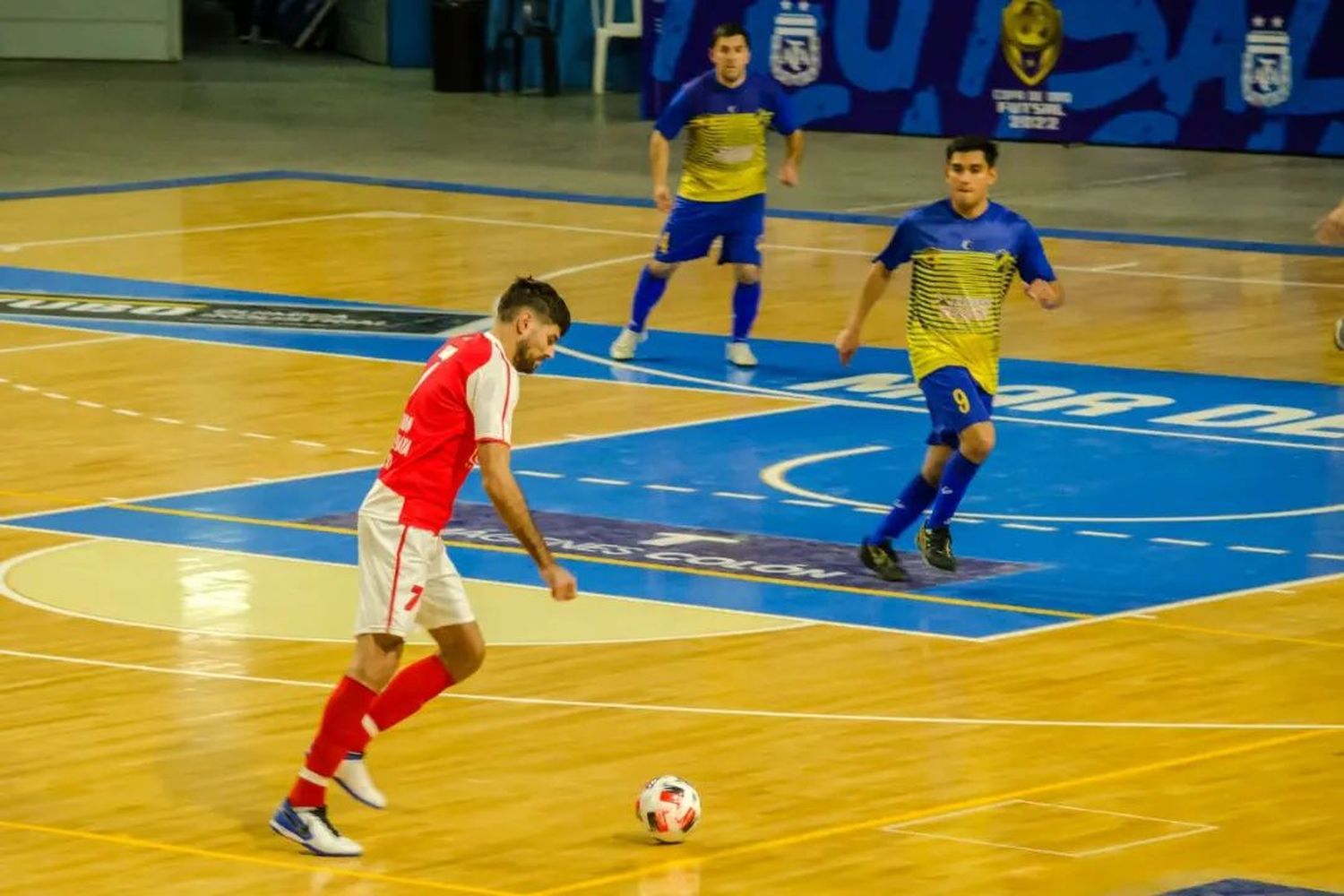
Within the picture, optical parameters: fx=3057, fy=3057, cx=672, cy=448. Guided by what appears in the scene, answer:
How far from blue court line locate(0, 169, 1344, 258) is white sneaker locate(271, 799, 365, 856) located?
60.0ft

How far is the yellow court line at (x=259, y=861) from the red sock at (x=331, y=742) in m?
0.22

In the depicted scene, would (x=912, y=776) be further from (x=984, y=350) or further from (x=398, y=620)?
(x=984, y=350)

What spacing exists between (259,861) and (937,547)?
5.38 m

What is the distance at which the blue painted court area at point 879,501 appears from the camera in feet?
46.6

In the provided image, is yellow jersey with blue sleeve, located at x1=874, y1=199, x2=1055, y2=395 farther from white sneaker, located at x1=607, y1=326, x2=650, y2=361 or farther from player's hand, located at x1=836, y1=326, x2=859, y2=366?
white sneaker, located at x1=607, y1=326, x2=650, y2=361

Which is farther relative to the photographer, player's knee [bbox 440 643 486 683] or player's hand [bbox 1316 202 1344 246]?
player's hand [bbox 1316 202 1344 246]

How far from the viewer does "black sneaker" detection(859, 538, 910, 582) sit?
14.3m

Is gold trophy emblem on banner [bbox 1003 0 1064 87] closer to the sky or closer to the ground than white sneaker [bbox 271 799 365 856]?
closer to the ground

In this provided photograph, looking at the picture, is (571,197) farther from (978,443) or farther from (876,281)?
(978,443)

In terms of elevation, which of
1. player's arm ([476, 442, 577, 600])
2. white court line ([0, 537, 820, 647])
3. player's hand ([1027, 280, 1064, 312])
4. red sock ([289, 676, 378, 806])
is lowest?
white court line ([0, 537, 820, 647])

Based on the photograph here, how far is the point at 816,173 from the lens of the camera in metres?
32.6

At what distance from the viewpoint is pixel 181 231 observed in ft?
90.4

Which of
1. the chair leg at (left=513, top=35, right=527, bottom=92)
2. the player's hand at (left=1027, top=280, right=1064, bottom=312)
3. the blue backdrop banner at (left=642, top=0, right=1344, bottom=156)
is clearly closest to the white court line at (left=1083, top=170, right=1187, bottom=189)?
the blue backdrop banner at (left=642, top=0, right=1344, bottom=156)

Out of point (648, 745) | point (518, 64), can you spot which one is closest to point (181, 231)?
point (518, 64)
